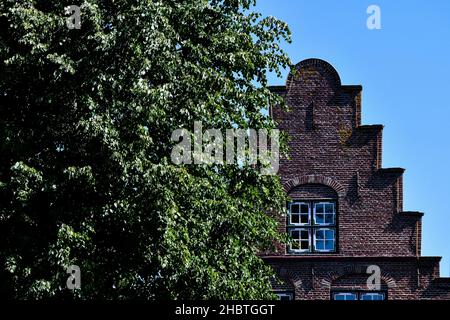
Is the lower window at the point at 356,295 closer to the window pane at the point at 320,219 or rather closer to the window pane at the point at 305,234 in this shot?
the window pane at the point at 305,234

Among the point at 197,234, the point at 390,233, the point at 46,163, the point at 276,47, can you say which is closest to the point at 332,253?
the point at 390,233

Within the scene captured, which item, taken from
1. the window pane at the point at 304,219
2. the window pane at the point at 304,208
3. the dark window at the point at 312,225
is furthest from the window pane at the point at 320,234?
the window pane at the point at 304,208

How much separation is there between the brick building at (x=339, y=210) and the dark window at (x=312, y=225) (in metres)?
0.03

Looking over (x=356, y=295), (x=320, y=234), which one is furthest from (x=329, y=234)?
(x=356, y=295)

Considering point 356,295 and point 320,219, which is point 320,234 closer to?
point 320,219

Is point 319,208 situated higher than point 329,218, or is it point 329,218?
point 319,208

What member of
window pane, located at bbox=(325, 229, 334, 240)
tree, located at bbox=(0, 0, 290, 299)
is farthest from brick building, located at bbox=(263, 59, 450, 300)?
tree, located at bbox=(0, 0, 290, 299)

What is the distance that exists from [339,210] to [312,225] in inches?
39.6

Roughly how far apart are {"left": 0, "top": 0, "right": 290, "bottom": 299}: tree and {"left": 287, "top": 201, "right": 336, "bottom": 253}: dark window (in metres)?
10.0

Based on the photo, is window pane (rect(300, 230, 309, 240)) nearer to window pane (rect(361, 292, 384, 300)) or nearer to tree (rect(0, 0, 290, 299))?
window pane (rect(361, 292, 384, 300))

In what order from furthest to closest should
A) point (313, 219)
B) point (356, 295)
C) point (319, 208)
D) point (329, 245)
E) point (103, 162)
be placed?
point (319, 208) → point (313, 219) → point (329, 245) → point (356, 295) → point (103, 162)

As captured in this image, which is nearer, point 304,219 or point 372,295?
point 372,295

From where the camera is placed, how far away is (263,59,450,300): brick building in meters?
34.8

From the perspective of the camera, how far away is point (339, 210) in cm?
3553
